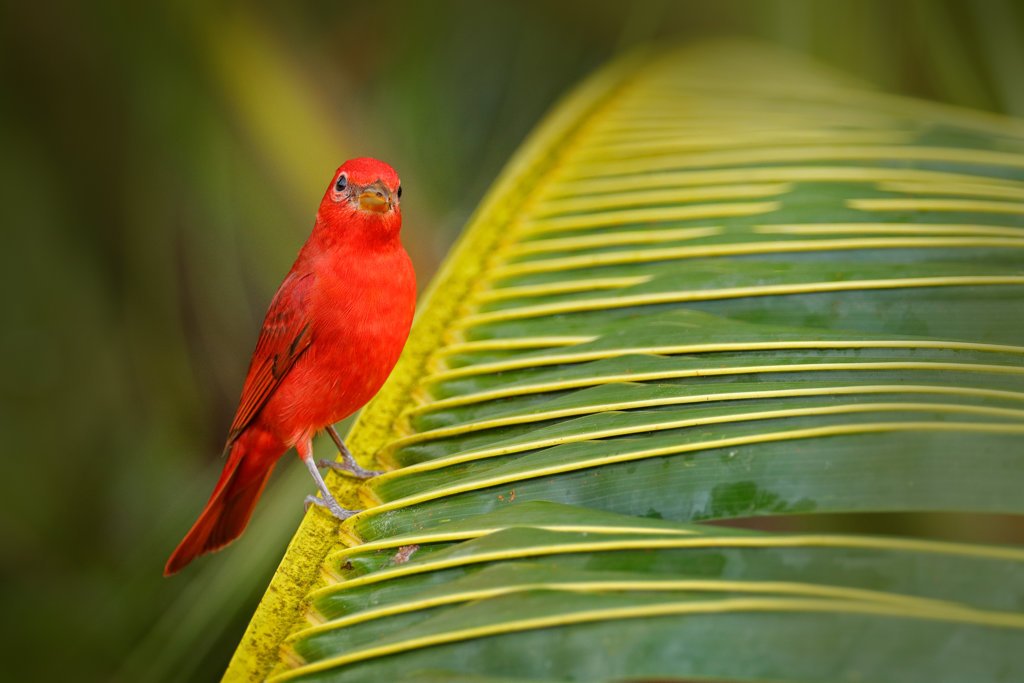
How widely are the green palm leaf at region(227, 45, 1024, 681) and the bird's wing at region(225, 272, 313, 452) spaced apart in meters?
0.28

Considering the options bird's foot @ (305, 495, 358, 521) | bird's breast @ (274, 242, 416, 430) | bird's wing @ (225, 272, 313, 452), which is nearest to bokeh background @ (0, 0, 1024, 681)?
bird's wing @ (225, 272, 313, 452)

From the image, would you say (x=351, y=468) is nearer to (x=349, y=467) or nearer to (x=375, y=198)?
(x=349, y=467)

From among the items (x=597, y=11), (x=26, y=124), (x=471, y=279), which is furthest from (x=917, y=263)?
(x=26, y=124)

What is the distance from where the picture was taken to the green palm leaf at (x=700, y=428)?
2.59 feet

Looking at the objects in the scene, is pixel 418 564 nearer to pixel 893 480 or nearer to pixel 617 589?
pixel 617 589

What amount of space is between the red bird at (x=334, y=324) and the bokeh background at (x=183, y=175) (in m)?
0.41

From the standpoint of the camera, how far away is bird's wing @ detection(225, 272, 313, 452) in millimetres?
1802

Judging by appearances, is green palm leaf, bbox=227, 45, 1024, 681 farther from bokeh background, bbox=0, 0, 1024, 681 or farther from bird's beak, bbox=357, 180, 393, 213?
bokeh background, bbox=0, 0, 1024, 681

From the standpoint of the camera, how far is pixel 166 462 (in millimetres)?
2459

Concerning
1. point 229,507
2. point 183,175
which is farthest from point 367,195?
point 183,175

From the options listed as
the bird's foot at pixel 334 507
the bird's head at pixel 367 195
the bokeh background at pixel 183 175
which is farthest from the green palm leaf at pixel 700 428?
the bokeh background at pixel 183 175

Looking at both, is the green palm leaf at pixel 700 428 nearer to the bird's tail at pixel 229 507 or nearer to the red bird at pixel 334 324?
the red bird at pixel 334 324

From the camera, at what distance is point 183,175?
8.01 feet

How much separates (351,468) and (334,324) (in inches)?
14.4
